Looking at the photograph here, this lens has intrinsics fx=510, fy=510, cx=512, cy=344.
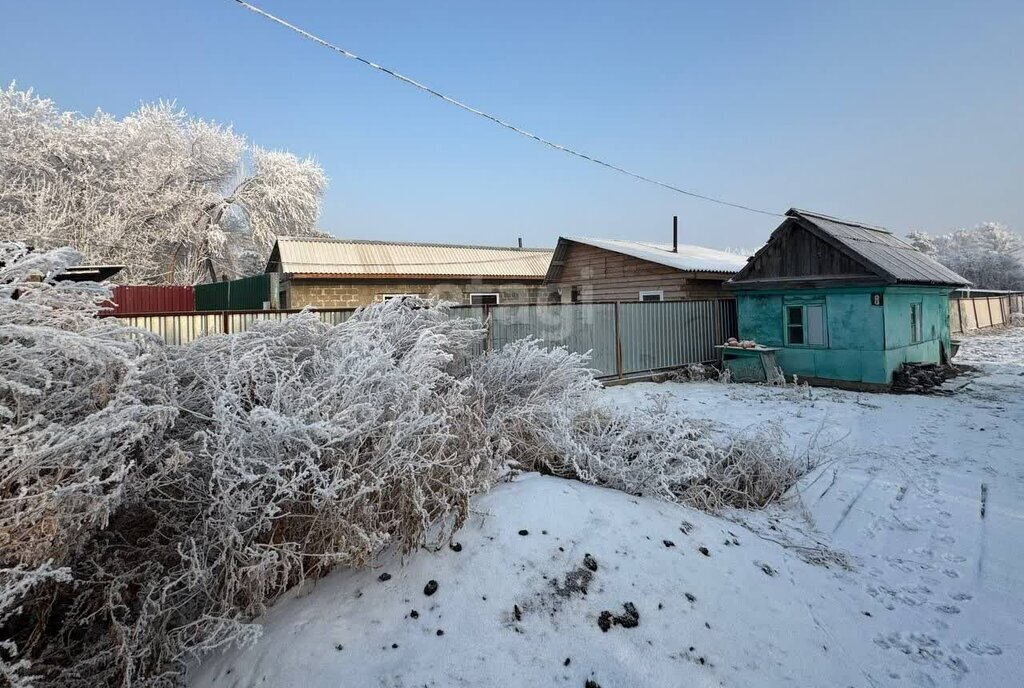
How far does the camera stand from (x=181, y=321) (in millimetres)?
6602

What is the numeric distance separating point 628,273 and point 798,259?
506cm

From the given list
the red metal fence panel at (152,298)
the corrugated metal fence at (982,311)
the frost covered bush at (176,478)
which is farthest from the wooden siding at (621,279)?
the corrugated metal fence at (982,311)

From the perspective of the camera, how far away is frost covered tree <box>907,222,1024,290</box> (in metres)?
39.6

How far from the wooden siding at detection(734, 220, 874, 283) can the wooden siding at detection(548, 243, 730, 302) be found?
2223mm

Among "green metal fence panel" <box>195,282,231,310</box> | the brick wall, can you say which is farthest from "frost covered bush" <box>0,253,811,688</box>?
"green metal fence panel" <box>195,282,231,310</box>

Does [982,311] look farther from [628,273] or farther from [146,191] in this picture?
[146,191]

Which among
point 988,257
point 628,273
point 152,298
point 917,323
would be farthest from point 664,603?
point 988,257

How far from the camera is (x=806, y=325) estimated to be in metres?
10.1

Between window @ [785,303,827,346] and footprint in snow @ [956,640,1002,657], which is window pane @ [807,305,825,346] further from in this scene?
footprint in snow @ [956,640,1002,657]

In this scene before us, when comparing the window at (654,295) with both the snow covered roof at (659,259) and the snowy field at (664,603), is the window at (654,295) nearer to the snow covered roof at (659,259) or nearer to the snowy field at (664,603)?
the snow covered roof at (659,259)

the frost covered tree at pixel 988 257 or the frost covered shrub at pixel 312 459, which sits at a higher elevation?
the frost covered tree at pixel 988 257

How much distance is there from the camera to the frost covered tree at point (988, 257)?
39625mm

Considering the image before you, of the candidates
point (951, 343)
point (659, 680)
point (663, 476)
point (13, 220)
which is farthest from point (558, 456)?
point (13, 220)

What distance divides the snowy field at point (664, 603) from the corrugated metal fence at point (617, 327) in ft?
15.3
